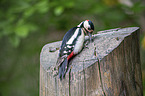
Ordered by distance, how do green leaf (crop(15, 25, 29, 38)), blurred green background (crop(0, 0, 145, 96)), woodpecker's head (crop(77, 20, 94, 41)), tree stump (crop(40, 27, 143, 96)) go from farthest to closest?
blurred green background (crop(0, 0, 145, 96))
green leaf (crop(15, 25, 29, 38))
woodpecker's head (crop(77, 20, 94, 41))
tree stump (crop(40, 27, 143, 96))

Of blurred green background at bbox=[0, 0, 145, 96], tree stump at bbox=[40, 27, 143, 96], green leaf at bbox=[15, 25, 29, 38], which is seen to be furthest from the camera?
blurred green background at bbox=[0, 0, 145, 96]

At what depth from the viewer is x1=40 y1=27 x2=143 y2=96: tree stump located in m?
1.43

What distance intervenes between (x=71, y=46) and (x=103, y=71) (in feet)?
1.12

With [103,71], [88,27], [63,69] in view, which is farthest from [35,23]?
[103,71]

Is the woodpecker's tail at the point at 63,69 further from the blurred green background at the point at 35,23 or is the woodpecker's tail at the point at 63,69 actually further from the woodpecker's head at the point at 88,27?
the blurred green background at the point at 35,23

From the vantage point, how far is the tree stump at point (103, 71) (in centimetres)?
143

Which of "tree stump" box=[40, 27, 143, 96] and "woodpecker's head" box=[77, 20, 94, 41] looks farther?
"woodpecker's head" box=[77, 20, 94, 41]

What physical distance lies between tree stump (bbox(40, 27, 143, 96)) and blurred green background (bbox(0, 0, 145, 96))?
4.52 ft

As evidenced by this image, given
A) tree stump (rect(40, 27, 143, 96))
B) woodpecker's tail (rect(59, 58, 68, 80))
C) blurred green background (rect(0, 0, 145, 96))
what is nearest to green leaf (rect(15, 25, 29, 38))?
blurred green background (rect(0, 0, 145, 96))

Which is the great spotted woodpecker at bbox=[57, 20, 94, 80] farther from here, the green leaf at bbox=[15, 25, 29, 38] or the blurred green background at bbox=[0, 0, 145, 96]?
the green leaf at bbox=[15, 25, 29, 38]

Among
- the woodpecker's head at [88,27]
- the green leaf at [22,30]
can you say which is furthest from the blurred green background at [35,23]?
the woodpecker's head at [88,27]

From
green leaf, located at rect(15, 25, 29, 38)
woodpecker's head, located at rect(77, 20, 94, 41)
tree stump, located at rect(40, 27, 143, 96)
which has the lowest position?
tree stump, located at rect(40, 27, 143, 96)

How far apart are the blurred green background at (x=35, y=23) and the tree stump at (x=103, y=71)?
1.38 m

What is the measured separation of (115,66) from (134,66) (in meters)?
0.25
